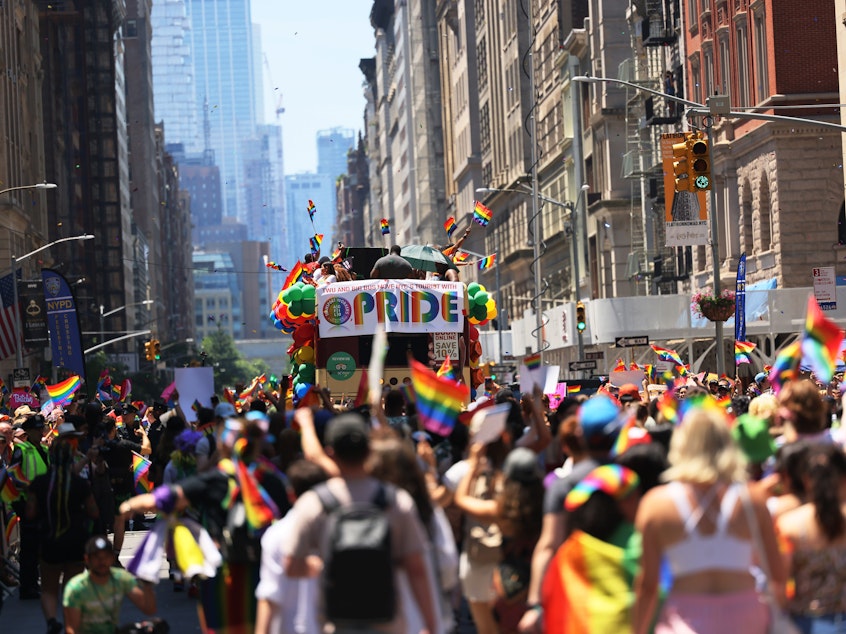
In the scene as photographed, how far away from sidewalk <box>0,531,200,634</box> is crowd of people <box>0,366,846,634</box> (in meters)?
3.90

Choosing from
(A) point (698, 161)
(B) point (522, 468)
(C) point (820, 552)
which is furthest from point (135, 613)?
(A) point (698, 161)

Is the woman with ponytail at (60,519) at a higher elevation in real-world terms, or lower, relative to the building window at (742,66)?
lower

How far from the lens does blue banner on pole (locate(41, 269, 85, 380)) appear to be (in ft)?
148

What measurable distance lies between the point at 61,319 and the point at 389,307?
2327 cm

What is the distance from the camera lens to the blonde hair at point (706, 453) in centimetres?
721

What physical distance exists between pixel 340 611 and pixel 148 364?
13917cm

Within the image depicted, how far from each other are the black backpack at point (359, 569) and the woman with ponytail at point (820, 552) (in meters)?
1.72

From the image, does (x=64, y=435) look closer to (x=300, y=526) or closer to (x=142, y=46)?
(x=300, y=526)

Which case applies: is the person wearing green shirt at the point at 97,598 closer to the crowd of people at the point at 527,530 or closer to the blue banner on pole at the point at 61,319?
the crowd of people at the point at 527,530

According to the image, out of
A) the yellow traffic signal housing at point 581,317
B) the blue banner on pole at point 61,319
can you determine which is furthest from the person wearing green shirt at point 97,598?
the yellow traffic signal housing at point 581,317

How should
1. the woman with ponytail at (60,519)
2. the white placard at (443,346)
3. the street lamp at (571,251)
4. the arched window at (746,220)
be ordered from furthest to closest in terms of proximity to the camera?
the street lamp at (571,251)
the arched window at (746,220)
the white placard at (443,346)
the woman with ponytail at (60,519)

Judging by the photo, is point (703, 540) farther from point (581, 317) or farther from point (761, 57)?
point (581, 317)

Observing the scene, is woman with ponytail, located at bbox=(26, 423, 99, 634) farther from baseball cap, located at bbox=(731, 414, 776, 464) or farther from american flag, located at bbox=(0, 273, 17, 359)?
american flag, located at bbox=(0, 273, 17, 359)

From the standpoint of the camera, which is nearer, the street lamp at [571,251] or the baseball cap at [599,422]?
the baseball cap at [599,422]
